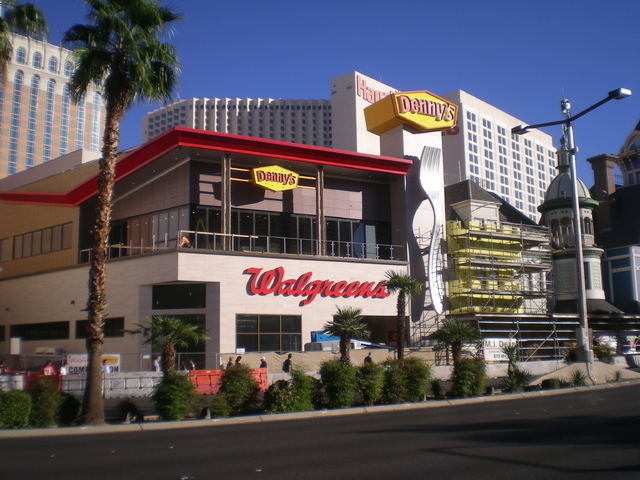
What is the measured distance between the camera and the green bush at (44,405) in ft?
59.8

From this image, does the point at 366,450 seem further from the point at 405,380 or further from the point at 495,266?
the point at 495,266

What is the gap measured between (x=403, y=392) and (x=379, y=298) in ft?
68.2

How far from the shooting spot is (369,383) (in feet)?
73.0

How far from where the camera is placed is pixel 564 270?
52906 millimetres

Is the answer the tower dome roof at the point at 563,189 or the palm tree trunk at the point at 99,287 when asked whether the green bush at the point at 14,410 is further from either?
the tower dome roof at the point at 563,189

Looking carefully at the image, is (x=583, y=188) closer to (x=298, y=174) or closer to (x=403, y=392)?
(x=298, y=174)

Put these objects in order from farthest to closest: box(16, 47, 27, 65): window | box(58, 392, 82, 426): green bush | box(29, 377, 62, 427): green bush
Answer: box(16, 47, 27, 65): window → box(58, 392, 82, 426): green bush → box(29, 377, 62, 427): green bush

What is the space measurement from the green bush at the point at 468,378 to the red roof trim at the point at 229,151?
67.4 feet

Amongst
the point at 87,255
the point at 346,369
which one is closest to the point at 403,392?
the point at 346,369

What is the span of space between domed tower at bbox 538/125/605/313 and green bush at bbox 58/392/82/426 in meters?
41.4

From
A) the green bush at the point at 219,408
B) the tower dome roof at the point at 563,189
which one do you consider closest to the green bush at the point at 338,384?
the green bush at the point at 219,408

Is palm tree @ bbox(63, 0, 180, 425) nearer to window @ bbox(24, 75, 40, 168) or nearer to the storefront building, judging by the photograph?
the storefront building

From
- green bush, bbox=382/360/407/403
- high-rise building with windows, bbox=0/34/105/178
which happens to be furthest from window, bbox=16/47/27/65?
green bush, bbox=382/360/407/403

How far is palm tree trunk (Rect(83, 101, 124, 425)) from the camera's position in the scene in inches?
760
